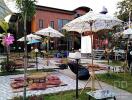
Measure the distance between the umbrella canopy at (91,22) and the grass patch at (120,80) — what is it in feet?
8.71

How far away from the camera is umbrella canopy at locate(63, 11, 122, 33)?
1035 cm

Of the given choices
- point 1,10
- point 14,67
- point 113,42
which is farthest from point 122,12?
point 1,10

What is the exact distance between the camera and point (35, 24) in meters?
40.3

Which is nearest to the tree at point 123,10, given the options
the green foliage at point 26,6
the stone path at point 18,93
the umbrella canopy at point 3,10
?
the stone path at point 18,93

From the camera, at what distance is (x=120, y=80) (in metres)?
14.2

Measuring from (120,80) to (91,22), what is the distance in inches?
168

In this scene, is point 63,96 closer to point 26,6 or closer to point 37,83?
point 37,83

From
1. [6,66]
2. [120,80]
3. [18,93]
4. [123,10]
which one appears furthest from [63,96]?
[123,10]

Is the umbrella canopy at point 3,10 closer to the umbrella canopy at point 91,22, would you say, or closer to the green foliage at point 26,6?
the green foliage at point 26,6

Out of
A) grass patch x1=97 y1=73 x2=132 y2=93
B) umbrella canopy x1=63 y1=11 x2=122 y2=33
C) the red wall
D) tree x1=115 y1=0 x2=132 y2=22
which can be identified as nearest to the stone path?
grass patch x1=97 y1=73 x2=132 y2=93

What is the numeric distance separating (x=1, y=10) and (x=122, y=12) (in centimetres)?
2876

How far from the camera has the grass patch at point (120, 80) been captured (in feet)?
41.7

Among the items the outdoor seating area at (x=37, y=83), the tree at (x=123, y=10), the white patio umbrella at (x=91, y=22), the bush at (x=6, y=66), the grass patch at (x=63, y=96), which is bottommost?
the grass patch at (x=63, y=96)

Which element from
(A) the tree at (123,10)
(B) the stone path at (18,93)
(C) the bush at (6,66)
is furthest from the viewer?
(A) the tree at (123,10)
